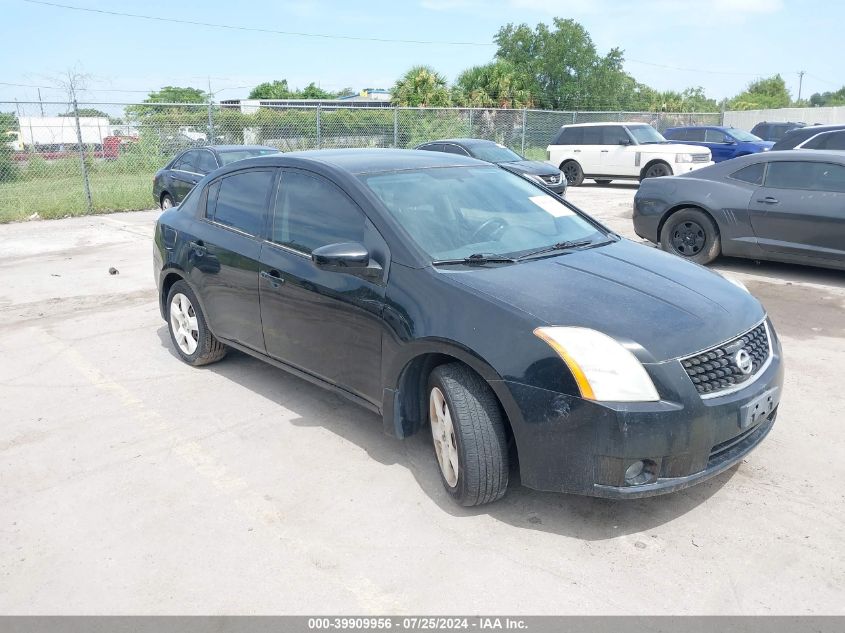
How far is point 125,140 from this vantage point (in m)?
17.3

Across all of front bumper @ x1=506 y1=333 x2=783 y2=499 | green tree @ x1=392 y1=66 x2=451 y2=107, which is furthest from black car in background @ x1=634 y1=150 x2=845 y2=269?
green tree @ x1=392 y1=66 x2=451 y2=107

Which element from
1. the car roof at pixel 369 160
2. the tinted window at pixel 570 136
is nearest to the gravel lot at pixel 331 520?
the car roof at pixel 369 160

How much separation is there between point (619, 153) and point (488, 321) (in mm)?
17218

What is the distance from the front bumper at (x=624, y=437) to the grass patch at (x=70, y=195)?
14992 mm

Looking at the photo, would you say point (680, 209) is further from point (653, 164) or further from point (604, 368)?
point (653, 164)

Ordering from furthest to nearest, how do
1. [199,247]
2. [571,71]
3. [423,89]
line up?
[571,71]
[423,89]
[199,247]

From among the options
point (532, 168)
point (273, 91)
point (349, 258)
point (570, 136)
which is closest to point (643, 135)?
point (570, 136)

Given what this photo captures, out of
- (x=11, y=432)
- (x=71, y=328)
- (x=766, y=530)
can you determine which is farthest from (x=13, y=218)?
(x=766, y=530)

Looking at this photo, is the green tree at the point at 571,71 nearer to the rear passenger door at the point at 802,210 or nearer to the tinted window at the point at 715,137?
the tinted window at the point at 715,137

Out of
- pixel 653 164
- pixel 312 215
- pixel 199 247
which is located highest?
pixel 312 215

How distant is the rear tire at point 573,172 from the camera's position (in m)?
20.1

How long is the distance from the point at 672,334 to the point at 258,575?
2015 millimetres

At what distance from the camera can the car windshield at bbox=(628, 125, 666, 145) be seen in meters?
19.0

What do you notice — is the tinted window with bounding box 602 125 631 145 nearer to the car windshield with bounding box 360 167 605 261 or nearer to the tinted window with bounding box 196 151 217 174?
the tinted window with bounding box 196 151 217 174
